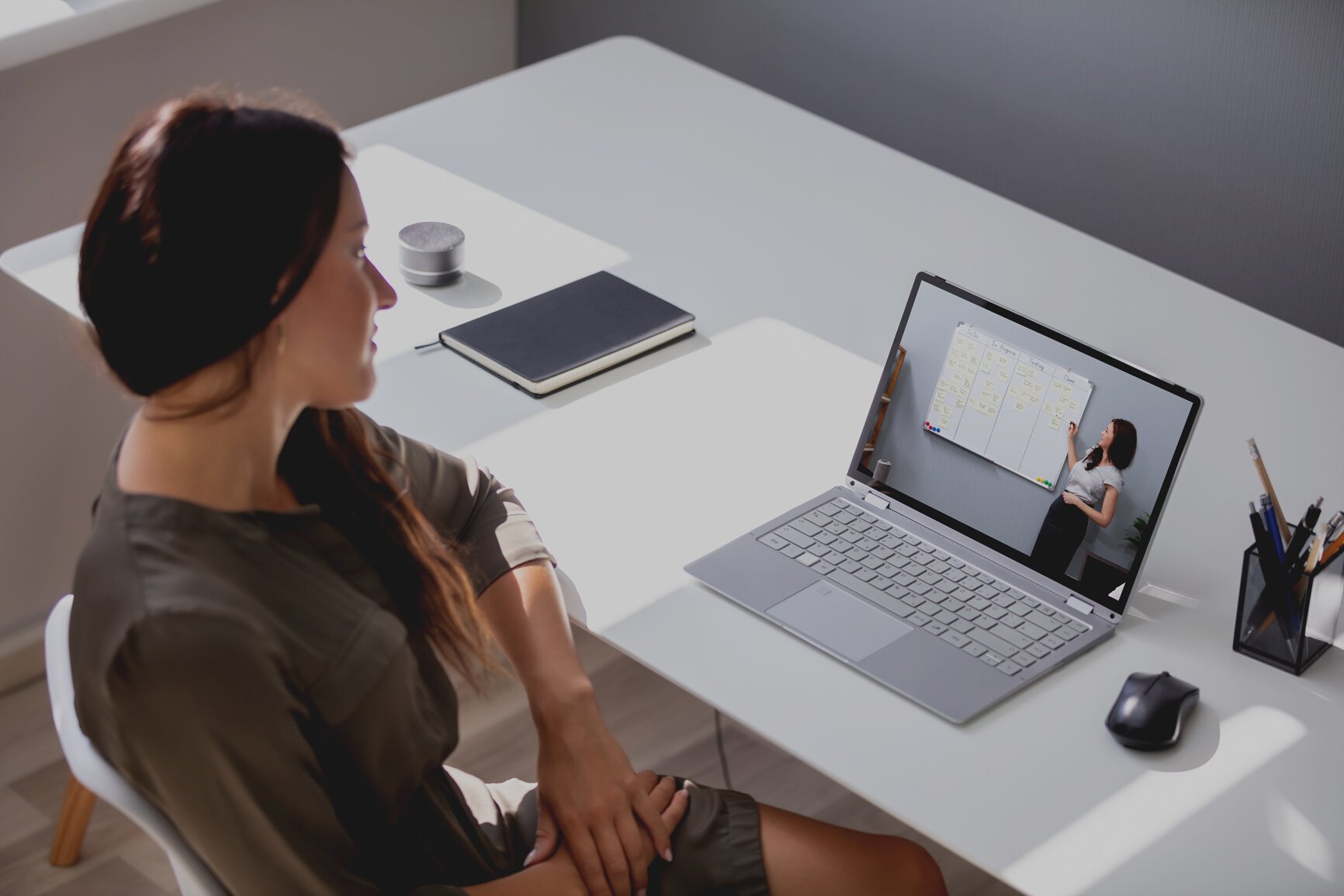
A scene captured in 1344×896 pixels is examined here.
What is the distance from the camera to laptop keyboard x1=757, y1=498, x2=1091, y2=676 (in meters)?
1.37

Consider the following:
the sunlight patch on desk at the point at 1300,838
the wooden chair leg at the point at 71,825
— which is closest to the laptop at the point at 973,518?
the sunlight patch on desk at the point at 1300,838

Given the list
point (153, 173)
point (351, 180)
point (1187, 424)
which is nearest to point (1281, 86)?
point (1187, 424)

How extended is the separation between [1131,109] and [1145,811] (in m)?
1.37

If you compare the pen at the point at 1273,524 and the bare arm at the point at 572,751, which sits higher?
the pen at the point at 1273,524

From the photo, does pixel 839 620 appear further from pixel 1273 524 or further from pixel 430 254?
pixel 430 254

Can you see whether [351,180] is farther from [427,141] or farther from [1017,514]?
[427,141]

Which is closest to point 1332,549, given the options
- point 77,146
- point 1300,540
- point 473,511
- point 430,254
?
point 1300,540

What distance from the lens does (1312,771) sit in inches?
49.1

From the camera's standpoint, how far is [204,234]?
100 cm

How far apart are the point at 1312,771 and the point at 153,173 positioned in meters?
1.01

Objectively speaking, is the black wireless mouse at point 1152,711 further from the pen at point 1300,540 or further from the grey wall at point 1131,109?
the grey wall at point 1131,109

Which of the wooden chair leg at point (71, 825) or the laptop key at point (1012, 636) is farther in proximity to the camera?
the wooden chair leg at point (71, 825)

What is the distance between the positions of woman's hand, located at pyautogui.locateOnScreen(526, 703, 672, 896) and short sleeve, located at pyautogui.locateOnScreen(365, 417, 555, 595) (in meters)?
0.15

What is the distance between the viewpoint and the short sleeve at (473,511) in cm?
139
